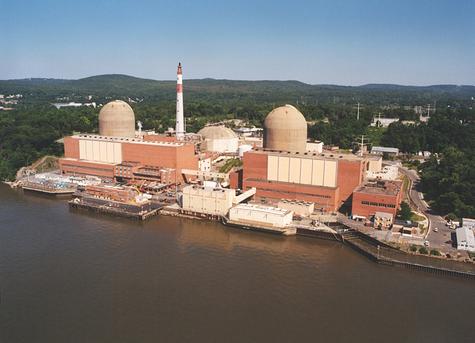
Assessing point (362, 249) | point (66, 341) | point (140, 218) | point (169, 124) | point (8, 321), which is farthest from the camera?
point (169, 124)

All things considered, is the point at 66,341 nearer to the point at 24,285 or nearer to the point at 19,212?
the point at 24,285

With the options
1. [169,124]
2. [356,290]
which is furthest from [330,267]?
[169,124]

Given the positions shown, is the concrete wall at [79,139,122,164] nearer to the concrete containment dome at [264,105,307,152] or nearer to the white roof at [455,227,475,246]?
the concrete containment dome at [264,105,307,152]

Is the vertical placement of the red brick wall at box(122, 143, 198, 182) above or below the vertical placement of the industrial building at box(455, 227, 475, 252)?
above

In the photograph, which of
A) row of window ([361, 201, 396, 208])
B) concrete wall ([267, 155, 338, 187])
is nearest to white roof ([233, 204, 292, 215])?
concrete wall ([267, 155, 338, 187])

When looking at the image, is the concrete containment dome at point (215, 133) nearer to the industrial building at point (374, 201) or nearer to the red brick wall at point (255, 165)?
the red brick wall at point (255, 165)

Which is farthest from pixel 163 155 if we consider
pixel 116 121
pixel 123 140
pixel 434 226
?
pixel 434 226

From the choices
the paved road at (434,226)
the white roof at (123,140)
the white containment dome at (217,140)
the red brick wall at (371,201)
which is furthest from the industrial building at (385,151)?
the white roof at (123,140)
